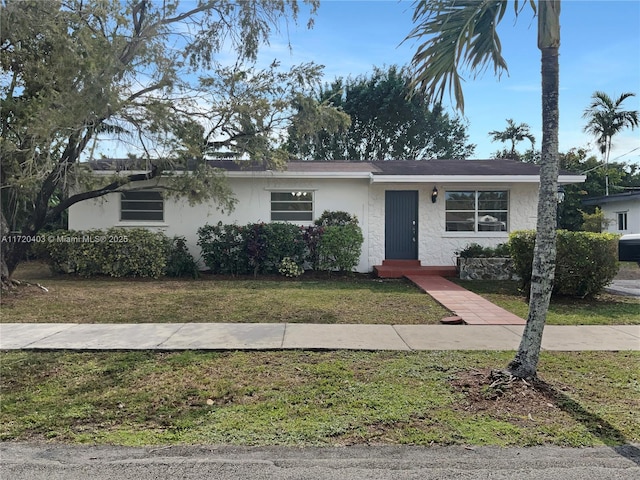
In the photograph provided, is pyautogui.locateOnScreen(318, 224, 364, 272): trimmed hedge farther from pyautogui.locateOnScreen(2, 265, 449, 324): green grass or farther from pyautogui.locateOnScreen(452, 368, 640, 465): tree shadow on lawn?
pyautogui.locateOnScreen(452, 368, 640, 465): tree shadow on lawn

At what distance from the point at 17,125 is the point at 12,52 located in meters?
1.38

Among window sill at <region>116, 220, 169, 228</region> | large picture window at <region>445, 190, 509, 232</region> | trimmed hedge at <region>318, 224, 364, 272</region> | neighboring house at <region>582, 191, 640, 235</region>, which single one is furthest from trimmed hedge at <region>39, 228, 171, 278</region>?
neighboring house at <region>582, 191, 640, 235</region>

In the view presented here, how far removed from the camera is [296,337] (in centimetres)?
603

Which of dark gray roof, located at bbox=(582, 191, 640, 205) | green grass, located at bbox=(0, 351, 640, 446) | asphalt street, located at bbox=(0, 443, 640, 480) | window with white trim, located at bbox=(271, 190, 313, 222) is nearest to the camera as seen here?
asphalt street, located at bbox=(0, 443, 640, 480)

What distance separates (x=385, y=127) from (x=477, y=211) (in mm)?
17544

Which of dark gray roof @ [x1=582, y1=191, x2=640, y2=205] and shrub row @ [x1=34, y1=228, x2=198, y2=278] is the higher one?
dark gray roof @ [x1=582, y1=191, x2=640, y2=205]

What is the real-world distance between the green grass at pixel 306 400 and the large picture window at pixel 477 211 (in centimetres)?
825

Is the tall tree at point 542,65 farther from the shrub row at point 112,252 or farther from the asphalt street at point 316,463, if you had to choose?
the shrub row at point 112,252

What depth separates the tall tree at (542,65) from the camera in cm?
425

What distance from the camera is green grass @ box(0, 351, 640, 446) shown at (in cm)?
343

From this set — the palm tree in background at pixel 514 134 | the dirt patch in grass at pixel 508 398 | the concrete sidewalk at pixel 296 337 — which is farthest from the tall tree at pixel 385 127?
the dirt patch in grass at pixel 508 398

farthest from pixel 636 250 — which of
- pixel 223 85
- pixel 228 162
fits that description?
pixel 228 162

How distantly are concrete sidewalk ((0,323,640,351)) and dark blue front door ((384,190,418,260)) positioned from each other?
6.57 m

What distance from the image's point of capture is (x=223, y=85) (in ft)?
32.4
